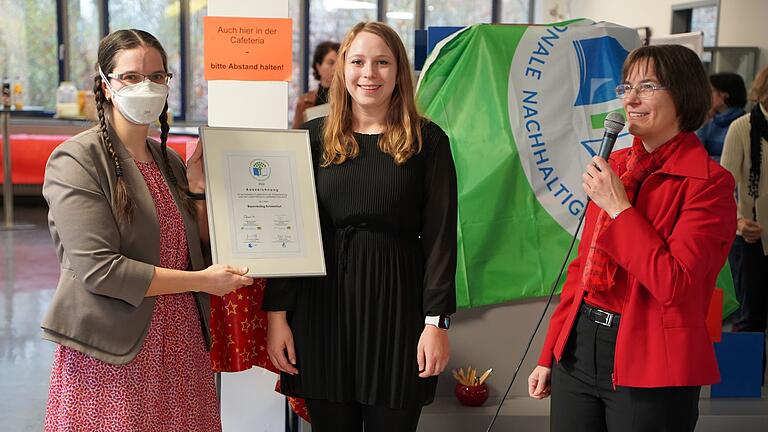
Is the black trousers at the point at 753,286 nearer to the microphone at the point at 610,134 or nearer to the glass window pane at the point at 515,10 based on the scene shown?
the microphone at the point at 610,134

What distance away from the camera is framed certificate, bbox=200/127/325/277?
6.68 feet

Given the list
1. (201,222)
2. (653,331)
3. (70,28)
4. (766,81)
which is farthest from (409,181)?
(70,28)

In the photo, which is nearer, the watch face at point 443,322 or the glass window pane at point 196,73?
the watch face at point 443,322

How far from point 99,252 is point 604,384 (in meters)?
1.16

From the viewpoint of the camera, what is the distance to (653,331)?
1.85 metres

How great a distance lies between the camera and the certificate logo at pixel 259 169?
2109 mm

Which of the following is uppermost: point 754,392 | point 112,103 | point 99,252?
point 112,103

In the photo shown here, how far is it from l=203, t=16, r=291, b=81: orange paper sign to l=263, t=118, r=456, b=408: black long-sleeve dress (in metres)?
0.77

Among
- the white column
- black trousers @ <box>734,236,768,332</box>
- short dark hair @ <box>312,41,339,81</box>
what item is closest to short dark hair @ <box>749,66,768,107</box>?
black trousers @ <box>734,236,768,332</box>

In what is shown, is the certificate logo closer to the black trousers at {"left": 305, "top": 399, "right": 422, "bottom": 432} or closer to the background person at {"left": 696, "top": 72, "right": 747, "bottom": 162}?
the black trousers at {"left": 305, "top": 399, "right": 422, "bottom": 432}

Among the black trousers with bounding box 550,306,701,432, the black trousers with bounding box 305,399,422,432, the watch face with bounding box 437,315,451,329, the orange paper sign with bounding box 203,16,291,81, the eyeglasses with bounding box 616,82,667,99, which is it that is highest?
the orange paper sign with bounding box 203,16,291,81

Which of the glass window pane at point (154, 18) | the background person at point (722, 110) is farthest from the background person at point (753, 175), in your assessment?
the glass window pane at point (154, 18)

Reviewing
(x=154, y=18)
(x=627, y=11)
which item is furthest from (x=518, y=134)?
(x=154, y=18)

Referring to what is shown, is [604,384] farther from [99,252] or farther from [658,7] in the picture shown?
[658,7]
